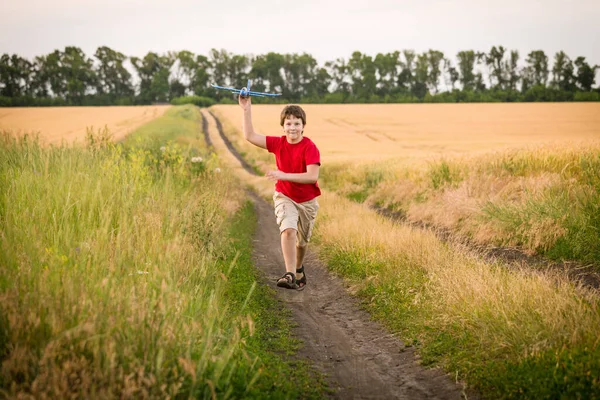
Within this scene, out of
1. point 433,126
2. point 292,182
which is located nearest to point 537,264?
point 292,182

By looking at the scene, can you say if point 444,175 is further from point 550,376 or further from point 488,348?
point 550,376

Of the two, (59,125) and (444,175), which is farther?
(59,125)

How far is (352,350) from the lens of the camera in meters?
4.65

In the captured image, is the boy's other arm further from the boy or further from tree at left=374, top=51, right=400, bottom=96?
tree at left=374, top=51, right=400, bottom=96

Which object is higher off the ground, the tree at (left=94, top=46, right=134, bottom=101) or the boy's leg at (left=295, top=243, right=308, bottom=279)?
the tree at (left=94, top=46, right=134, bottom=101)

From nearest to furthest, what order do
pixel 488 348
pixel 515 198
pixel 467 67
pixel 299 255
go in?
pixel 488 348 → pixel 299 255 → pixel 515 198 → pixel 467 67

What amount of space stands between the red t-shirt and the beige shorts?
3.1 inches

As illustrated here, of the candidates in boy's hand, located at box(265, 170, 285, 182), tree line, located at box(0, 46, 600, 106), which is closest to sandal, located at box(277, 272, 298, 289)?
boy's hand, located at box(265, 170, 285, 182)

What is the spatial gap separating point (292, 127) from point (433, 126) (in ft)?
168

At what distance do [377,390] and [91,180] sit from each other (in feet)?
15.8

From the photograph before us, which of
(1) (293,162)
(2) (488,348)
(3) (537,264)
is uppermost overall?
(1) (293,162)

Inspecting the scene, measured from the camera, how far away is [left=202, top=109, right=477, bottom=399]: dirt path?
3.78 metres

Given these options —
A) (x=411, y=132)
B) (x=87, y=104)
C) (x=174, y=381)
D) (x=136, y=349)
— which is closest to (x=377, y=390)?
(x=174, y=381)

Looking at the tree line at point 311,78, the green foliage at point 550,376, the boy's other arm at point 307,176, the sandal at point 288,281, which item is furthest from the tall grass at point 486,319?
the tree line at point 311,78
